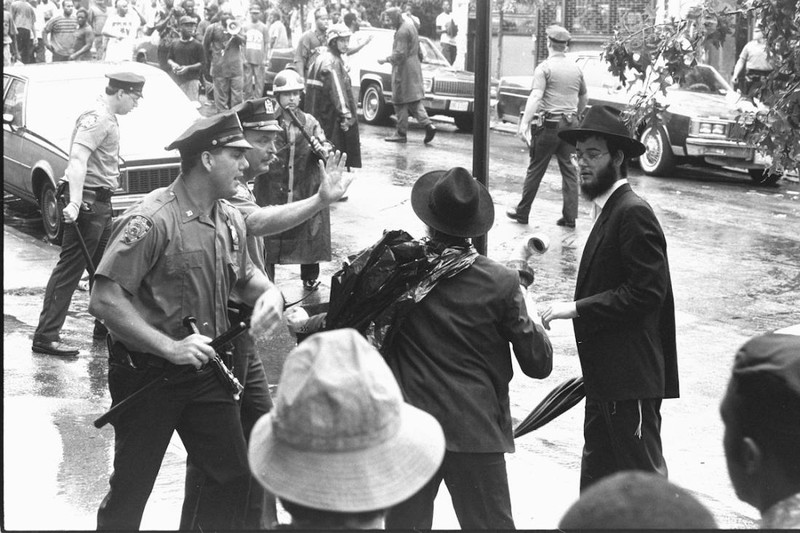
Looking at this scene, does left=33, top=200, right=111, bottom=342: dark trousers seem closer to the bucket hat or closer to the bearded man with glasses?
the bearded man with glasses

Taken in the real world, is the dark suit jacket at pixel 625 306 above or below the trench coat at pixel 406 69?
below

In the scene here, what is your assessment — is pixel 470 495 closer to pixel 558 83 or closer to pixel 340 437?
pixel 340 437

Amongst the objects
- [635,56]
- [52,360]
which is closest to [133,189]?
[52,360]

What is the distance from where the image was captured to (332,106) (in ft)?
43.9

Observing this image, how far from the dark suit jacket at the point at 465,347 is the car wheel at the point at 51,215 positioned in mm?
8055

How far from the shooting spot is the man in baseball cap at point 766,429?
8.47 feet

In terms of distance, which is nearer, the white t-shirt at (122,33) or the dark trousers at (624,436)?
the dark trousers at (624,436)

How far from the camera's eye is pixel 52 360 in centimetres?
800

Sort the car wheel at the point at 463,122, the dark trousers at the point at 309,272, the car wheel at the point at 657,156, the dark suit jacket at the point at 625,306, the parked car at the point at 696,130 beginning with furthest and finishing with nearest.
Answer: the car wheel at the point at 463,122
the car wheel at the point at 657,156
the parked car at the point at 696,130
the dark trousers at the point at 309,272
the dark suit jacket at the point at 625,306

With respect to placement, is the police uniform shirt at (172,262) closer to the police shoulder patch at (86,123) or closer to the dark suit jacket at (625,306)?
the dark suit jacket at (625,306)

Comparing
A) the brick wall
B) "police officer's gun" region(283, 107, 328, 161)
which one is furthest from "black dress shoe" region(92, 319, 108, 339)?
the brick wall

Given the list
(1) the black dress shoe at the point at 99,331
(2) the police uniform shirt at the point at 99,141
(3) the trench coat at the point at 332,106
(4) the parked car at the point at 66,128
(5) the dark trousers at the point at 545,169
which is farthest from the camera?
(3) the trench coat at the point at 332,106

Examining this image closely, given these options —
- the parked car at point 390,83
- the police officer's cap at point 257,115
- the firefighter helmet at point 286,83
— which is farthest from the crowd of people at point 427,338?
the parked car at point 390,83

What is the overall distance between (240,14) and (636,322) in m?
24.0
